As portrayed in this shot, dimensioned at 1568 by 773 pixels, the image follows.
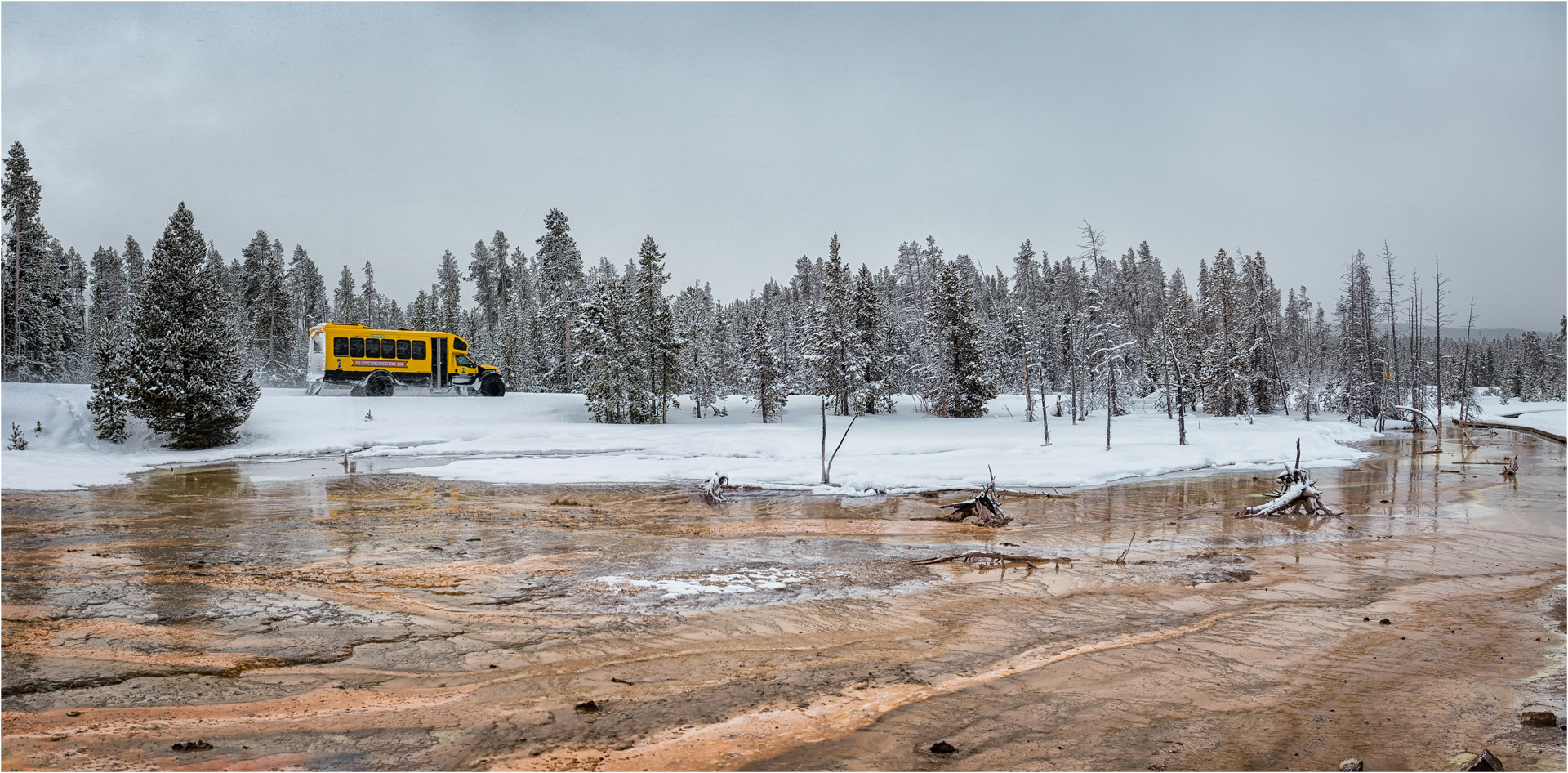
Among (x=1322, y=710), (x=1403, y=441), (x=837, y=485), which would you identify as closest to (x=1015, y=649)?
(x=1322, y=710)

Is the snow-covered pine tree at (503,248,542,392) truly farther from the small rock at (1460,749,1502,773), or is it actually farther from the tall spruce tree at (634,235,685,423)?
the small rock at (1460,749,1502,773)

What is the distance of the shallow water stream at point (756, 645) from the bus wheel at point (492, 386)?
24.3 meters

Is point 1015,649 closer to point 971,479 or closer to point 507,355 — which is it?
point 971,479

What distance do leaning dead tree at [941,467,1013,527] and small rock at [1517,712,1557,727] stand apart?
377 inches

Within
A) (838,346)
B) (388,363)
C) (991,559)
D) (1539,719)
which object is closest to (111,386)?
(388,363)

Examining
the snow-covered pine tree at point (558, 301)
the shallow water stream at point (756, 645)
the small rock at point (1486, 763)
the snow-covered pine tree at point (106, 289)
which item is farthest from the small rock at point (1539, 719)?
the snow-covered pine tree at point (106, 289)

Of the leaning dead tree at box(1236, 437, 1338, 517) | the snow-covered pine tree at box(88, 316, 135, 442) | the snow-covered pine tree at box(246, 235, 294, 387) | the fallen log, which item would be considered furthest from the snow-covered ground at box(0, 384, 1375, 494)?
the snow-covered pine tree at box(246, 235, 294, 387)

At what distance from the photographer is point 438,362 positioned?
38.4 metres

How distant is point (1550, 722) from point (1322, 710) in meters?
1.63

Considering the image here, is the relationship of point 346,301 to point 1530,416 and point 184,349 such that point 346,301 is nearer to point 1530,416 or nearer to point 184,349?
point 184,349

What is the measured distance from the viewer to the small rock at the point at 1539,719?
6000mm

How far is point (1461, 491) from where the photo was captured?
21.4 metres

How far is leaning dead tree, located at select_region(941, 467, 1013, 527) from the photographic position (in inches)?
619

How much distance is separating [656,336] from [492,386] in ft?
29.2
